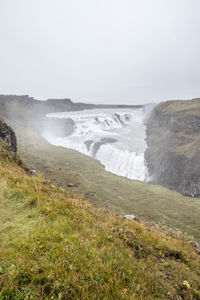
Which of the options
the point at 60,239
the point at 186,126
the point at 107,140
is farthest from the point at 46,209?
the point at 186,126

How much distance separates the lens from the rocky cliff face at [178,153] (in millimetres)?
42188

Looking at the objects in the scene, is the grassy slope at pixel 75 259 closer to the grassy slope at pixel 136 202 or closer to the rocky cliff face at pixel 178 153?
the grassy slope at pixel 136 202

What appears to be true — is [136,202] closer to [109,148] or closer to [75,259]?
[75,259]

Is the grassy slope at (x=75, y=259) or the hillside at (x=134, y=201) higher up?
the grassy slope at (x=75, y=259)

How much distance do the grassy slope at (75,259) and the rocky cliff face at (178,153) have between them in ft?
136

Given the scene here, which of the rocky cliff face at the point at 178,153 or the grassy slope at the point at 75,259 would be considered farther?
the rocky cliff face at the point at 178,153

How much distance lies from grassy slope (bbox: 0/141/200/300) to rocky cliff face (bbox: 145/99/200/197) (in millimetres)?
41338

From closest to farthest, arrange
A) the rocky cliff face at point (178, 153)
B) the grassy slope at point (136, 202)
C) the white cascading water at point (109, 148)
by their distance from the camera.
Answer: the grassy slope at point (136, 202)
the rocky cliff face at point (178, 153)
the white cascading water at point (109, 148)

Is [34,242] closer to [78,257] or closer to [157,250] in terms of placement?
[78,257]

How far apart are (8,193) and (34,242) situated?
2933mm

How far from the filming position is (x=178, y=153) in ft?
161

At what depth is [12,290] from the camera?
224 centimetres

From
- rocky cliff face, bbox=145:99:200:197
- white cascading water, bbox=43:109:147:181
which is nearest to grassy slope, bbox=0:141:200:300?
Answer: rocky cliff face, bbox=145:99:200:197

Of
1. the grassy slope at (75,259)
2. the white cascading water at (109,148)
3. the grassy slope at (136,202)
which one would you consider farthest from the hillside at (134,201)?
the white cascading water at (109,148)
